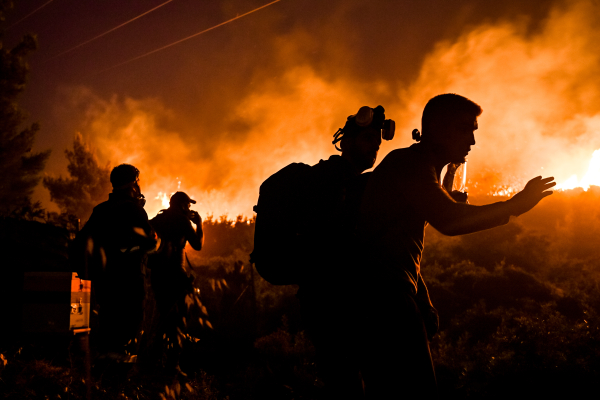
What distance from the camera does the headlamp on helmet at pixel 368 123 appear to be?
2.52 metres

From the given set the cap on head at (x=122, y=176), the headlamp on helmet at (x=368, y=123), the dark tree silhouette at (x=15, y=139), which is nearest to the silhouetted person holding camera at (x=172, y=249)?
the cap on head at (x=122, y=176)

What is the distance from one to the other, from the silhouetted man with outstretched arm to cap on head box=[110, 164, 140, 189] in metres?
3.11

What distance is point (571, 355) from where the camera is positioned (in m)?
4.68

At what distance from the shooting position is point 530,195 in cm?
188

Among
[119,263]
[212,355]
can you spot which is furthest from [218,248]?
[119,263]

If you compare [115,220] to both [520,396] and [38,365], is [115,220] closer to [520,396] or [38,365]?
[38,365]

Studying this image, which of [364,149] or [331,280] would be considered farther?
[364,149]

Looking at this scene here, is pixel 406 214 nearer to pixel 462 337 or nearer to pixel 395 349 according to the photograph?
pixel 395 349

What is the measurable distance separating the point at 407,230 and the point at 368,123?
83 centimetres

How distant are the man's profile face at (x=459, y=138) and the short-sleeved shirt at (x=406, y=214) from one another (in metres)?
0.16

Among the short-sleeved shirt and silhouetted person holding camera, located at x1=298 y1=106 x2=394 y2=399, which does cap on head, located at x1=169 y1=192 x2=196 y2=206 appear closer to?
silhouetted person holding camera, located at x1=298 y1=106 x2=394 y2=399

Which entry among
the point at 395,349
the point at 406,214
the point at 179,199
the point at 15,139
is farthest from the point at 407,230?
the point at 15,139

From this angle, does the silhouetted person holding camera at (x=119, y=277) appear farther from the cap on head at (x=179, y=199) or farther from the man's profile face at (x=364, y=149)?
the man's profile face at (x=364, y=149)

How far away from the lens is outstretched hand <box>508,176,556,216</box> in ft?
6.08
